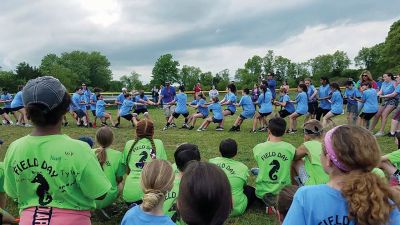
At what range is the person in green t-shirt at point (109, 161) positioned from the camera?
17.9 feet

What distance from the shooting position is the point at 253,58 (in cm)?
10212

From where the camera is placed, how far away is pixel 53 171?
8.80ft

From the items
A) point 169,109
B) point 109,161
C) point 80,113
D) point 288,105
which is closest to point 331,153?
point 109,161

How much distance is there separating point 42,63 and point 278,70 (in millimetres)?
59939

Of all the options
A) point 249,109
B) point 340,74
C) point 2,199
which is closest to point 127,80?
point 340,74

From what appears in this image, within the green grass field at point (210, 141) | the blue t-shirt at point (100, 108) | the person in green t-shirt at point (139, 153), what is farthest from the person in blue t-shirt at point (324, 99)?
the person in green t-shirt at point (139, 153)

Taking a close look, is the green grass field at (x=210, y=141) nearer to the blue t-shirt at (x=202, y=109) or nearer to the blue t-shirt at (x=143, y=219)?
the blue t-shirt at (x=202, y=109)

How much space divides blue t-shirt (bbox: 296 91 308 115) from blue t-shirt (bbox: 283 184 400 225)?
12.5 metres

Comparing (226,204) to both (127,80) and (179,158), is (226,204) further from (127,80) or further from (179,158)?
(127,80)

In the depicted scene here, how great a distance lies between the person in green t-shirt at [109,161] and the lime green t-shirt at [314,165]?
2555 mm

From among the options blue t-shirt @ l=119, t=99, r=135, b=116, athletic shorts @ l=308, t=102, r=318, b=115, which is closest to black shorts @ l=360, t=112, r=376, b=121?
athletic shorts @ l=308, t=102, r=318, b=115

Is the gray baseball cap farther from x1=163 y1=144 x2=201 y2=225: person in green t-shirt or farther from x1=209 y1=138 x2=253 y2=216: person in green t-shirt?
x1=209 y1=138 x2=253 y2=216: person in green t-shirt

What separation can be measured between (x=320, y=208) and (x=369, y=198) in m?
0.28

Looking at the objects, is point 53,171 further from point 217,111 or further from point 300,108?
point 217,111
